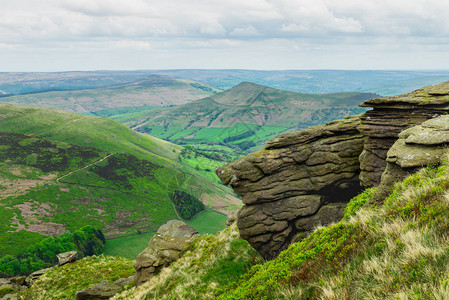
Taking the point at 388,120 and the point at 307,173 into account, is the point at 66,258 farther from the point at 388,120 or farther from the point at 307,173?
the point at 388,120

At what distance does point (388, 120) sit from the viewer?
2373 cm

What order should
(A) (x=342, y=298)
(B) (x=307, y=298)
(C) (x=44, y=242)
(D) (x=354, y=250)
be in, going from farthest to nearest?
1. (C) (x=44, y=242)
2. (D) (x=354, y=250)
3. (B) (x=307, y=298)
4. (A) (x=342, y=298)

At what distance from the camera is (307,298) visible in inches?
396

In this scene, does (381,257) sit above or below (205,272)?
above

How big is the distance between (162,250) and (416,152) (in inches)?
1286

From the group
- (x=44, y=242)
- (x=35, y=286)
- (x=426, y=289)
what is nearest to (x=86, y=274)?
(x=35, y=286)

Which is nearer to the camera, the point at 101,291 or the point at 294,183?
the point at 294,183

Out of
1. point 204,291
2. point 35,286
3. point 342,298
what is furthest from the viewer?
point 35,286

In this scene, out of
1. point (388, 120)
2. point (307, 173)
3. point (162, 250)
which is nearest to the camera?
point (388, 120)

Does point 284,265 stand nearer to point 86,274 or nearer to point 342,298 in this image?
point 342,298

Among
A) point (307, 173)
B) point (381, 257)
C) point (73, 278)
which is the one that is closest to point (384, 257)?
point (381, 257)

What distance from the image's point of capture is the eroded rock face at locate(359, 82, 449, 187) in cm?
2238

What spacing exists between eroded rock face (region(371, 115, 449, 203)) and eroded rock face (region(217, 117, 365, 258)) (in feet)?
24.9

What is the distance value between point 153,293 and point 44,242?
165010mm
